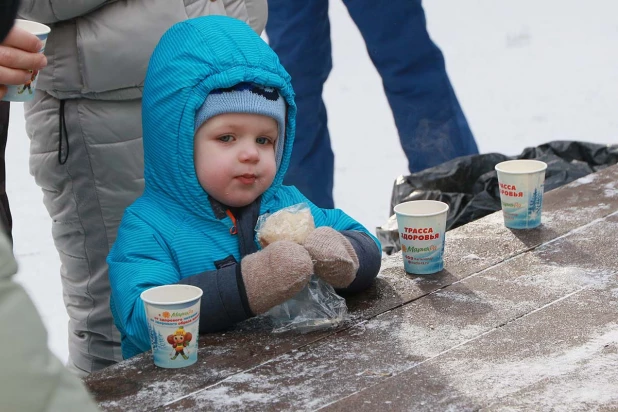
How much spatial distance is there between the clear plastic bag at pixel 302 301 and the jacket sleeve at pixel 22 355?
0.99 meters

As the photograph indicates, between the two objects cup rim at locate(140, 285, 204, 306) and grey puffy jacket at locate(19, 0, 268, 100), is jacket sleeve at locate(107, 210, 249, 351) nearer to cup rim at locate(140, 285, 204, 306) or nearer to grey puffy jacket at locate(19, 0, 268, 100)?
cup rim at locate(140, 285, 204, 306)

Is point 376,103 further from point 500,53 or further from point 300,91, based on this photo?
point 300,91

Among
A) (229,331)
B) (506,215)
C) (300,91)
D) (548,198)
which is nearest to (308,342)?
(229,331)

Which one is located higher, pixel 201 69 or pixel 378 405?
pixel 201 69

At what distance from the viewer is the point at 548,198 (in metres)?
2.62

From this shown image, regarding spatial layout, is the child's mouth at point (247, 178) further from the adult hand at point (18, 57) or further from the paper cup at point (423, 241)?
the adult hand at point (18, 57)

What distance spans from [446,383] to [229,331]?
496mm

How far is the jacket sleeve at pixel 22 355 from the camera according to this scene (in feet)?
2.74

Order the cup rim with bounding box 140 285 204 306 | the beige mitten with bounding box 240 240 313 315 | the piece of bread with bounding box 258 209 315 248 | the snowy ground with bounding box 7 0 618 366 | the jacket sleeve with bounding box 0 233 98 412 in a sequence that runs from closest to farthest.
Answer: the jacket sleeve with bounding box 0 233 98 412 → the cup rim with bounding box 140 285 204 306 → the beige mitten with bounding box 240 240 313 315 → the piece of bread with bounding box 258 209 315 248 → the snowy ground with bounding box 7 0 618 366

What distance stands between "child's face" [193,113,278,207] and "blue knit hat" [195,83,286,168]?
0.02m

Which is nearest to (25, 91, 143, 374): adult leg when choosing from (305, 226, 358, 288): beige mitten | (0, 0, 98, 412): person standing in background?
(305, 226, 358, 288): beige mitten

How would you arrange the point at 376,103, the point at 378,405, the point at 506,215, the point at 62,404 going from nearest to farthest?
Answer: the point at 62,404, the point at 378,405, the point at 506,215, the point at 376,103

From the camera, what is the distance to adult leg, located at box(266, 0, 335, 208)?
13.0ft

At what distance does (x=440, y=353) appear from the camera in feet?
5.56
